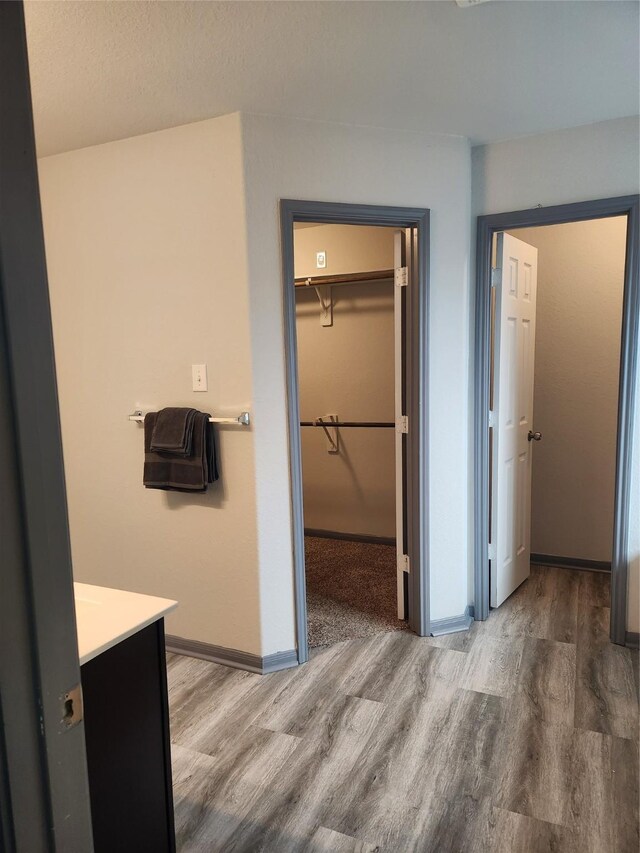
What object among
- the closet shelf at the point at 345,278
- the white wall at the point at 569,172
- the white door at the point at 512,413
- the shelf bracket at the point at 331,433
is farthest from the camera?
the shelf bracket at the point at 331,433

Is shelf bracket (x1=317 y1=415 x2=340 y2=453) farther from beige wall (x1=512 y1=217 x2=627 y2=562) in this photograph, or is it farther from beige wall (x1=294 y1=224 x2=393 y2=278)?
beige wall (x1=512 y1=217 x2=627 y2=562)

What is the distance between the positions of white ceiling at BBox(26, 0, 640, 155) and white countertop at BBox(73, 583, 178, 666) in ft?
5.27

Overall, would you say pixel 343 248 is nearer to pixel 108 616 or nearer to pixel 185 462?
pixel 185 462

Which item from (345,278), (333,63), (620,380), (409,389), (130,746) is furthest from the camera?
(345,278)

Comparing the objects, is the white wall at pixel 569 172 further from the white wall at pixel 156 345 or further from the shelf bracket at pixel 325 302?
the shelf bracket at pixel 325 302

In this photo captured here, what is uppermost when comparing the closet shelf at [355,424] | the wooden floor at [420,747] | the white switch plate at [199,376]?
the white switch plate at [199,376]

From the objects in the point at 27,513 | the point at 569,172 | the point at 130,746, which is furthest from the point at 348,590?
the point at 27,513

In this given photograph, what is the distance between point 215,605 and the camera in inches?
106

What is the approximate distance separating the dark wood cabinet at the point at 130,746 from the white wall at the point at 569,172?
2.26 m

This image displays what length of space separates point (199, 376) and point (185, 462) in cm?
39

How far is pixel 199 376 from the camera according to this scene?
257 centimetres

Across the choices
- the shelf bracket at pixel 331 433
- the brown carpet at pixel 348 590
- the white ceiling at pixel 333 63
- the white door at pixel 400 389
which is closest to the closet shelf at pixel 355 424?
the shelf bracket at pixel 331 433

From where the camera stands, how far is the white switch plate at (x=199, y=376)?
2561 millimetres

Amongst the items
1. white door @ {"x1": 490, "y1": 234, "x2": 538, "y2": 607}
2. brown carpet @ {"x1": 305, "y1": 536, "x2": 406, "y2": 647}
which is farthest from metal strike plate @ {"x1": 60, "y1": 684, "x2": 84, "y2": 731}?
white door @ {"x1": 490, "y1": 234, "x2": 538, "y2": 607}
